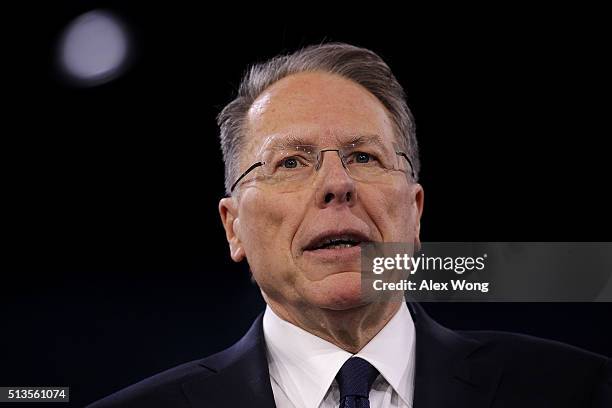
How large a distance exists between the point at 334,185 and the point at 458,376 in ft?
1.38

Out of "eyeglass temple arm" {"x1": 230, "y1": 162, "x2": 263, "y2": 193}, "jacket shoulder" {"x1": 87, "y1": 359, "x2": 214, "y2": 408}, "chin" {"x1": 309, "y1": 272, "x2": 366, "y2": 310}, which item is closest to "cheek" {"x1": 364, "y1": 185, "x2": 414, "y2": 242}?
"chin" {"x1": 309, "y1": 272, "x2": 366, "y2": 310}

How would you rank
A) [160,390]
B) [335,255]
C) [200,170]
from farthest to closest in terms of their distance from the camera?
[200,170] → [160,390] → [335,255]

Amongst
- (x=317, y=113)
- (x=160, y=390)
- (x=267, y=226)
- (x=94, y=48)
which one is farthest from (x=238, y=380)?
(x=94, y=48)

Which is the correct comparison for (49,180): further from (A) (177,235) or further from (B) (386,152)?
(B) (386,152)

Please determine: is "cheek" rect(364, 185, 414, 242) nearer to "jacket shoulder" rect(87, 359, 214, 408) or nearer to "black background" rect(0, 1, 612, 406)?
"black background" rect(0, 1, 612, 406)

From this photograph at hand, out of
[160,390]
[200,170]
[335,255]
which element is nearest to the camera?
[335,255]

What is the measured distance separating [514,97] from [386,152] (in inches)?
13.1

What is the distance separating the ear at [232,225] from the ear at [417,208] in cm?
35

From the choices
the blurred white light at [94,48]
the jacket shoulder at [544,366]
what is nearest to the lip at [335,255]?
the jacket shoulder at [544,366]

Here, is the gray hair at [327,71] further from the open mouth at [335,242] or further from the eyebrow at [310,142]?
the open mouth at [335,242]

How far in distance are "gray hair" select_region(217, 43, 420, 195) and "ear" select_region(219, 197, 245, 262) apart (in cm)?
3

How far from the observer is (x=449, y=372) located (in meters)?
1.57

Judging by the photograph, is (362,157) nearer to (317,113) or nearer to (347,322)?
(317,113)

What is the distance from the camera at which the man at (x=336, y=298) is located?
1.54 meters
